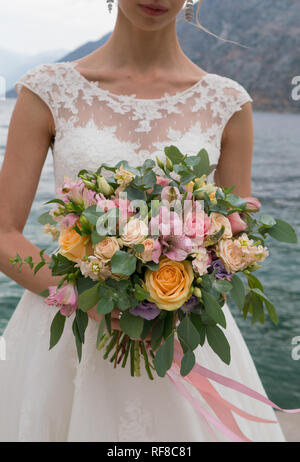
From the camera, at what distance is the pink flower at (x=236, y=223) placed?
49.4 inches

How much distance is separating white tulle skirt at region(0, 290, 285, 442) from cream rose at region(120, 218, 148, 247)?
0.61 metres

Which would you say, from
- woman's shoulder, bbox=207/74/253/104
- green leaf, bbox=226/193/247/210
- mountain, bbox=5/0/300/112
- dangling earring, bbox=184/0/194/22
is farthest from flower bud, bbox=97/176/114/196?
mountain, bbox=5/0/300/112

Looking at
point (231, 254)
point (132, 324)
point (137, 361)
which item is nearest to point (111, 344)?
point (137, 361)

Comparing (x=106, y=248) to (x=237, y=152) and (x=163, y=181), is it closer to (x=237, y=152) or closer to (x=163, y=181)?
(x=163, y=181)

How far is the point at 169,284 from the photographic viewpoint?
1.14m

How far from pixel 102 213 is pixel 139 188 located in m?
0.12

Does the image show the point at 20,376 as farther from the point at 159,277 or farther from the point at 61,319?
the point at 159,277

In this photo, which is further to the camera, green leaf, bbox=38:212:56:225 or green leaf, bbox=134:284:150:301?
green leaf, bbox=38:212:56:225

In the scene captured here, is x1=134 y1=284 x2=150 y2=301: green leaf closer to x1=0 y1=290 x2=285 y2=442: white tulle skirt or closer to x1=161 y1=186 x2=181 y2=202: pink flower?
x1=161 y1=186 x2=181 y2=202: pink flower

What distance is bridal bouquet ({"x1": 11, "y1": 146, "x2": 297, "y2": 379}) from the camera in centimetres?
115

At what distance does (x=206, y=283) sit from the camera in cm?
119

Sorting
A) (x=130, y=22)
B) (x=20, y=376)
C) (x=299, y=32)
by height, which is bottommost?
(x=20, y=376)
